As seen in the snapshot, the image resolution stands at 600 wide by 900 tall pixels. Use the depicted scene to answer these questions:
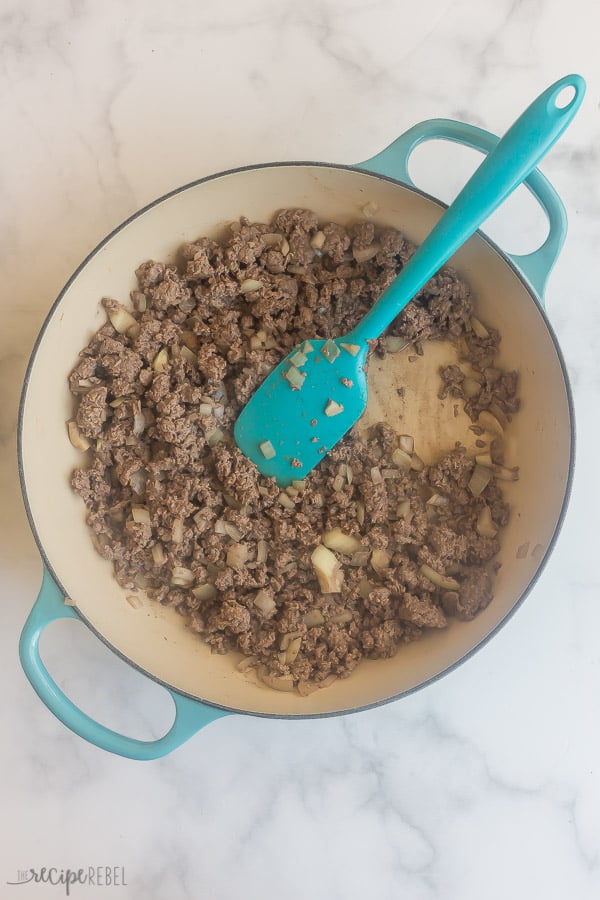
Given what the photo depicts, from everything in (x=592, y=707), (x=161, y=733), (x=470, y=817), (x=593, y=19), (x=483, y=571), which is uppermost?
(x=593, y=19)

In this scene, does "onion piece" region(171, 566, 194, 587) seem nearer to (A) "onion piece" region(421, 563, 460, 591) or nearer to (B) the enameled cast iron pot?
(B) the enameled cast iron pot

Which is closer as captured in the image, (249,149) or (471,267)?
(471,267)

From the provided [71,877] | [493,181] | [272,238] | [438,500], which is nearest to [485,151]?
[493,181]

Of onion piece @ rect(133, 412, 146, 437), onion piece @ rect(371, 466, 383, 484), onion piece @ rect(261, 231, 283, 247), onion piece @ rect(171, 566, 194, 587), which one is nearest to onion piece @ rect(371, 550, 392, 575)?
onion piece @ rect(371, 466, 383, 484)

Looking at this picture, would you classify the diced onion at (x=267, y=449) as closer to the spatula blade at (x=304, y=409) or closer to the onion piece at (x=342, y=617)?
the spatula blade at (x=304, y=409)

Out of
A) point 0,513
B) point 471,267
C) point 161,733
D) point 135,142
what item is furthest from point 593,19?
point 161,733

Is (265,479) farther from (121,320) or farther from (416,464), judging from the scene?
(121,320)

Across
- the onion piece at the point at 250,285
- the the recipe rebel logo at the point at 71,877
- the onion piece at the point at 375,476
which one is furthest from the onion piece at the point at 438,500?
the the recipe rebel logo at the point at 71,877

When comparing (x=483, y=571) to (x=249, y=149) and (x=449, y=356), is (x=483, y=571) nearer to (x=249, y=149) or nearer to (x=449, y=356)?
(x=449, y=356)
